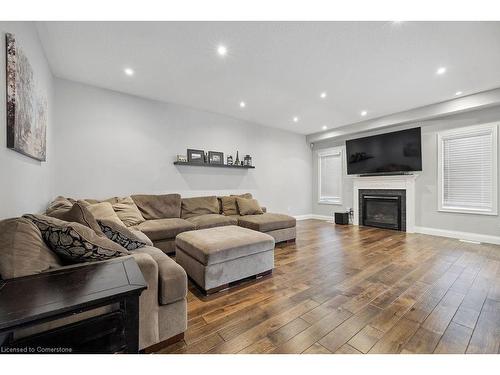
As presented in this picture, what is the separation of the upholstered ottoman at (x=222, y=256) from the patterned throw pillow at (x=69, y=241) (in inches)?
38.5

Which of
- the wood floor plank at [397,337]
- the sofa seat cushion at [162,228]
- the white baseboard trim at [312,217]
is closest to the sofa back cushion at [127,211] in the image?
the sofa seat cushion at [162,228]

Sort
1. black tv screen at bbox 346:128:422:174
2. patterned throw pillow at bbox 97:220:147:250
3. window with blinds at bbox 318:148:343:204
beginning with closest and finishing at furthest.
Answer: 1. patterned throw pillow at bbox 97:220:147:250
2. black tv screen at bbox 346:128:422:174
3. window with blinds at bbox 318:148:343:204

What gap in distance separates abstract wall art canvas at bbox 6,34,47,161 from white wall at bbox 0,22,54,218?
0.05m

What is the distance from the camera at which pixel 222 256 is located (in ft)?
6.91

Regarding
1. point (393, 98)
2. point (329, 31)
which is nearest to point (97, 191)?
point (329, 31)

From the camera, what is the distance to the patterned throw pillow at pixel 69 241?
3.81 ft

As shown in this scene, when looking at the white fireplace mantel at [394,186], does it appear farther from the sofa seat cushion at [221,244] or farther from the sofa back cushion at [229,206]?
the sofa seat cushion at [221,244]

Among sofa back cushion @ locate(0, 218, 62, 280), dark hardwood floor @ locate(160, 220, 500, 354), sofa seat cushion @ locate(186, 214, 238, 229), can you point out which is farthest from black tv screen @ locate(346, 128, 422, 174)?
sofa back cushion @ locate(0, 218, 62, 280)

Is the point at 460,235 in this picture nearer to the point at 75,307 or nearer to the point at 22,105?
the point at 75,307

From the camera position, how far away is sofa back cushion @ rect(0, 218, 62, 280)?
0.96 metres

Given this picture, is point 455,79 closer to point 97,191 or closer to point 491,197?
point 491,197

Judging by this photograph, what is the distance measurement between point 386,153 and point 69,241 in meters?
5.69

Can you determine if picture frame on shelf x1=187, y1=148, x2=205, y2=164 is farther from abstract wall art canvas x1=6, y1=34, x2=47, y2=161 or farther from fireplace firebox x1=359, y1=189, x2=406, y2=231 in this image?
fireplace firebox x1=359, y1=189, x2=406, y2=231
